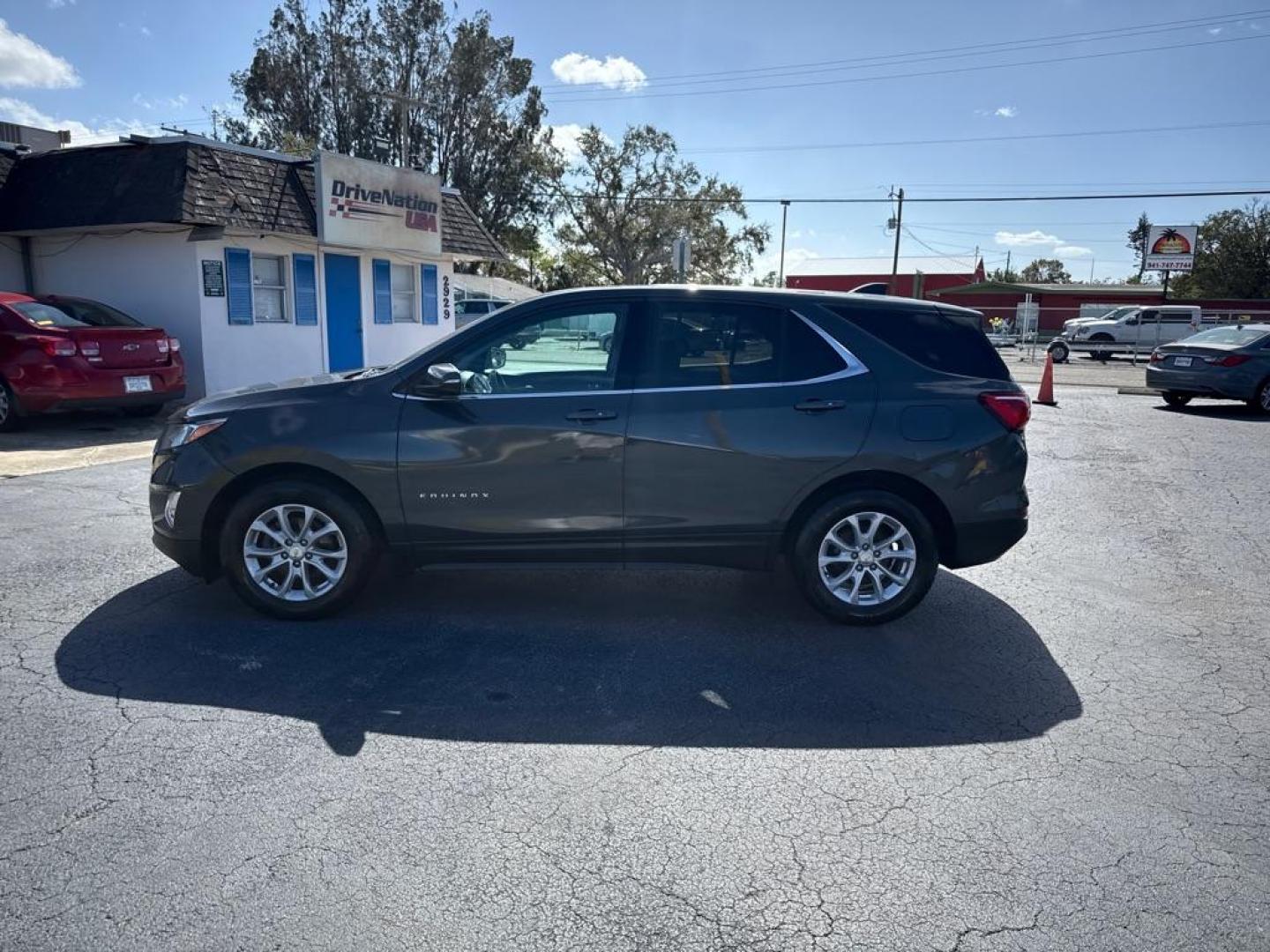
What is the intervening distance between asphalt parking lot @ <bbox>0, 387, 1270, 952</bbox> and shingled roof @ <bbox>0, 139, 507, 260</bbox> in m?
8.52

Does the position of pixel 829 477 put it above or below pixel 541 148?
below

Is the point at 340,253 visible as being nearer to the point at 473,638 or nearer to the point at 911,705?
the point at 473,638

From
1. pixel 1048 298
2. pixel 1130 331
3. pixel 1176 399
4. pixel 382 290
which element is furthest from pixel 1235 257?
pixel 382 290

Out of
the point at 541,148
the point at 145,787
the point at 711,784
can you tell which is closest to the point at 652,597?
the point at 711,784

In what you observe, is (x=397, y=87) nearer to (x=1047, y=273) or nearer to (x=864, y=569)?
(x=864, y=569)

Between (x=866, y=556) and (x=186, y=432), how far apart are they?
3739 millimetres

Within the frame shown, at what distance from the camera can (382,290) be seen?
1736cm

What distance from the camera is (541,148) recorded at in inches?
1736

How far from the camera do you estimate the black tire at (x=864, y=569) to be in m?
4.93

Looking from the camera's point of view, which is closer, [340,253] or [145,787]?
[145,787]

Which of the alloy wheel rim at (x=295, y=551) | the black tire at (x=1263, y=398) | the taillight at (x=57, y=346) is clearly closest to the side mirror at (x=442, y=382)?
the alloy wheel rim at (x=295, y=551)

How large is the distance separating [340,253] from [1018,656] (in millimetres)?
14355

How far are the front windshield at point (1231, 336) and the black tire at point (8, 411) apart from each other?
1771 centimetres

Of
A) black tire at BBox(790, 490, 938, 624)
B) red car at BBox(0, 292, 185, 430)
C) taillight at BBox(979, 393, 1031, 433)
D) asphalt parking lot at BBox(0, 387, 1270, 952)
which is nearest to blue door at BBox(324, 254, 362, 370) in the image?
red car at BBox(0, 292, 185, 430)
